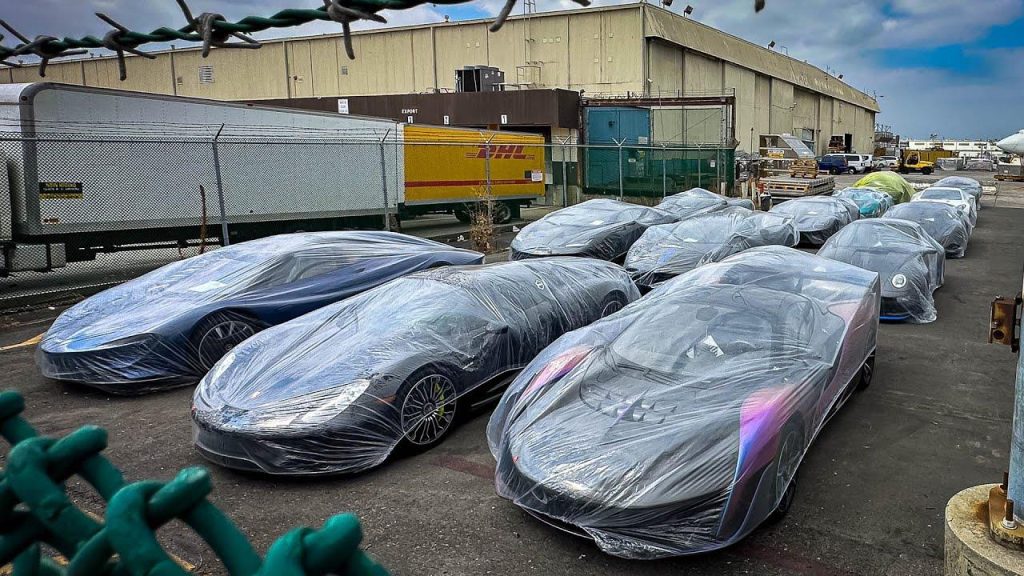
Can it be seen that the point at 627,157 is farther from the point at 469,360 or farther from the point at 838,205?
the point at 469,360

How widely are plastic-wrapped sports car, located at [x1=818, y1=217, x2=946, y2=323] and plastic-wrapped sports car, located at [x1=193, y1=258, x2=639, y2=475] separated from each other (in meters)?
4.89

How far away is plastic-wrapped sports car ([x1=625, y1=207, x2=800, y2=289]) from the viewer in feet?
34.9

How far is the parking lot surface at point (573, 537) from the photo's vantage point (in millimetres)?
3723

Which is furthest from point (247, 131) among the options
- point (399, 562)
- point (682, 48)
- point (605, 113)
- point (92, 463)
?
point (682, 48)

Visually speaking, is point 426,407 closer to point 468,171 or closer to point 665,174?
point 468,171

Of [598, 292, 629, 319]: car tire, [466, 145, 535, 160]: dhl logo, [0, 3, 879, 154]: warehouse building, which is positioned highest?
[0, 3, 879, 154]: warehouse building

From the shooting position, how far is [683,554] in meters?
3.54

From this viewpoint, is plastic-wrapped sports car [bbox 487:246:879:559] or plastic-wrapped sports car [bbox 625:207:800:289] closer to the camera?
plastic-wrapped sports car [bbox 487:246:879:559]

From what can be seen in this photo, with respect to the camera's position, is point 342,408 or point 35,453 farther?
point 342,408

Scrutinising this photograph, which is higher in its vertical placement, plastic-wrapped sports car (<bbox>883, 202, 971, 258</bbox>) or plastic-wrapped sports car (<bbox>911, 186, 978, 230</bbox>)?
plastic-wrapped sports car (<bbox>911, 186, 978, 230</bbox>)

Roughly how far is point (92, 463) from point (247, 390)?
13.0 feet

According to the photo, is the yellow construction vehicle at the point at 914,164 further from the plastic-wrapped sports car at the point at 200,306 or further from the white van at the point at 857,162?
the plastic-wrapped sports car at the point at 200,306

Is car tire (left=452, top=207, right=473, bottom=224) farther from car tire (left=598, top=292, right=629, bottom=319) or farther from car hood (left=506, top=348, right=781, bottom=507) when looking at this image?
car hood (left=506, top=348, right=781, bottom=507)

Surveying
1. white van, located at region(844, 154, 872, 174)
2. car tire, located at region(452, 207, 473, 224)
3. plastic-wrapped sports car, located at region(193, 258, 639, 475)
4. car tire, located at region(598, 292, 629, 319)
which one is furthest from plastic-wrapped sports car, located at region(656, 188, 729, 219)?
white van, located at region(844, 154, 872, 174)
